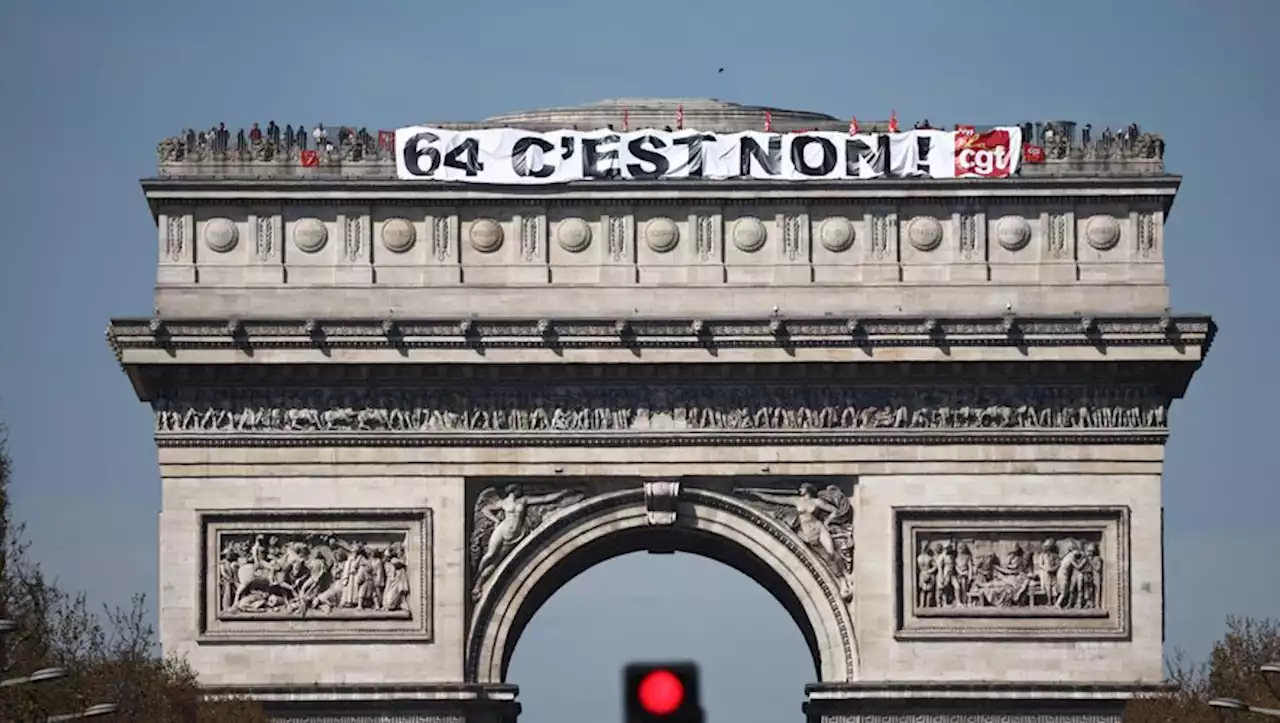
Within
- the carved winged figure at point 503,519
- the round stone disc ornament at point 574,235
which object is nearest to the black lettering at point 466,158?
the round stone disc ornament at point 574,235

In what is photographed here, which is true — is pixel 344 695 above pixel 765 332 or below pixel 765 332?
below

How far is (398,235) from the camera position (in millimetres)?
55188

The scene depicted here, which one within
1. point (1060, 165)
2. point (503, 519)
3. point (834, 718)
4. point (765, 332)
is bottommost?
point (834, 718)


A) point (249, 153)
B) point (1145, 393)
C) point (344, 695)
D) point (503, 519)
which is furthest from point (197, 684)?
point (1145, 393)

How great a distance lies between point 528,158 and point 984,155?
9448mm

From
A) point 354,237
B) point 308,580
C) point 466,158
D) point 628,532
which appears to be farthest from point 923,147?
point 308,580

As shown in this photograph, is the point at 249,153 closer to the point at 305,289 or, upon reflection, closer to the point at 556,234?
the point at 305,289

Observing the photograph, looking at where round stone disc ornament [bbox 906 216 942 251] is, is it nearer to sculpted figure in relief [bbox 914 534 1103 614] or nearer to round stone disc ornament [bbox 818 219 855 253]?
round stone disc ornament [bbox 818 219 855 253]

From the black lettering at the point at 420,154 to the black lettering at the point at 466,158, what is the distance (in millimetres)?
Answer: 264

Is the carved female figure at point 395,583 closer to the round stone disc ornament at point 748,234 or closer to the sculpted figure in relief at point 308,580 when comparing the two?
the sculpted figure in relief at point 308,580

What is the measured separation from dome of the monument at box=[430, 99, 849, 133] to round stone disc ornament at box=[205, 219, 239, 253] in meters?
5.91

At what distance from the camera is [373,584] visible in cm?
5447

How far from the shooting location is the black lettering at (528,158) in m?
55.1

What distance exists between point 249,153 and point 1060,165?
1678 centimetres
